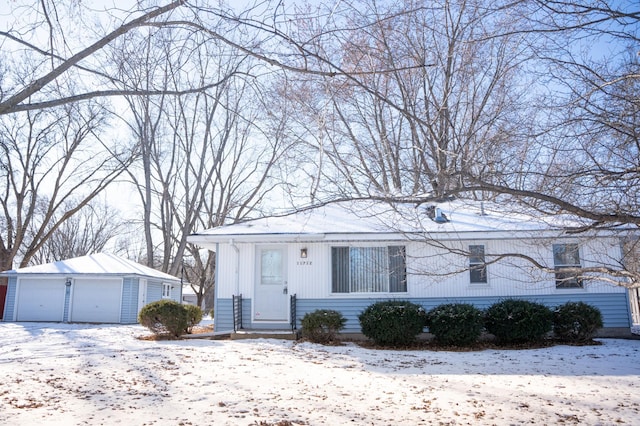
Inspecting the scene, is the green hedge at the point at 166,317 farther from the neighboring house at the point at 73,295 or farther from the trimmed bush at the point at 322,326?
the neighboring house at the point at 73,295

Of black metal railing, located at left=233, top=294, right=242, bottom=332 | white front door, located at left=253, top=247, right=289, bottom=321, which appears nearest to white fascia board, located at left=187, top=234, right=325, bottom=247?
white front door, located at left=253, top=247, right=289, bottom=321

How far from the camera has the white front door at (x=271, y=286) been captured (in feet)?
41.6

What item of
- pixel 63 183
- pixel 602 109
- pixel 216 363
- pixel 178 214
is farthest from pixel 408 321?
pixel 63 183

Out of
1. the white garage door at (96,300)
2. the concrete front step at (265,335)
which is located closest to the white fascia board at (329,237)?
the concrete front step at (265,335)

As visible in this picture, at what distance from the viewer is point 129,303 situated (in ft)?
65.4

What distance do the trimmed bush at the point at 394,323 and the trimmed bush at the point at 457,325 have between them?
33 cm

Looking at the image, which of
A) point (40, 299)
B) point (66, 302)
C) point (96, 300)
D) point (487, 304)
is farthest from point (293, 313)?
point (40, 299)

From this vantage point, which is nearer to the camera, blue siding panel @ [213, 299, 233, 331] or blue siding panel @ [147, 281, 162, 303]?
blue siding panel @ [213, 299, 233, 331]

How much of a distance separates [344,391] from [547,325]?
6379 millimetres

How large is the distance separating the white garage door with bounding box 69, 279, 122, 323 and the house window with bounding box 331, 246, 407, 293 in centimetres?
1165

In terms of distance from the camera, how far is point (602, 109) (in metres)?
4.95

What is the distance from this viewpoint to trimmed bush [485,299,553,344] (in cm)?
1041

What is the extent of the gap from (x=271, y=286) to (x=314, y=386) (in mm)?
6412

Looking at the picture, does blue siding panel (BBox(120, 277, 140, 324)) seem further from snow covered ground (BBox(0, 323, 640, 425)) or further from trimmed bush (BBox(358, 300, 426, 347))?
trimmed bush (BBox(358, 300, 426, 347))
